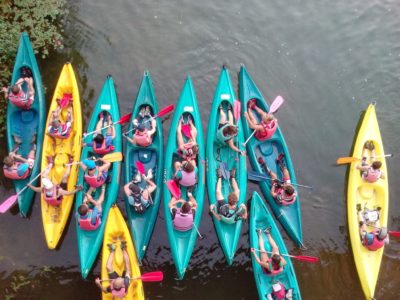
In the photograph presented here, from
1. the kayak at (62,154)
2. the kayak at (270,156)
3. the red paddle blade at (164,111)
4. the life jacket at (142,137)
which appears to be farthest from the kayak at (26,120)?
the kayak at (270,156)

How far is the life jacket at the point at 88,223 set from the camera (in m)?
7.08

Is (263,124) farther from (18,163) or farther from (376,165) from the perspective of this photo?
(18,163)

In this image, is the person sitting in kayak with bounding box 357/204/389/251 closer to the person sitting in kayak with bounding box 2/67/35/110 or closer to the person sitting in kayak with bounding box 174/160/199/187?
the person sitting in kayak with bounding box 174/160/199/187

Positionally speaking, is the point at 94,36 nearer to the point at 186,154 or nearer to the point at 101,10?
the point at 101,10

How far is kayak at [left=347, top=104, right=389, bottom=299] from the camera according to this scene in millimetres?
7645

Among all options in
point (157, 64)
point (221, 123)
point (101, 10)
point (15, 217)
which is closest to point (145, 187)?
point (221, 123)

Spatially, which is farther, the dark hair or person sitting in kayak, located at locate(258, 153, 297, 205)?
the dark hair

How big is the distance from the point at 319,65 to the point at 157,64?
3.85m

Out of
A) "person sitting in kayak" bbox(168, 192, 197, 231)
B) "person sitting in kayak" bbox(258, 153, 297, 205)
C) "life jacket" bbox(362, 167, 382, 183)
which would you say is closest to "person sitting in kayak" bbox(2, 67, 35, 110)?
"person sitting in kayak" bbox(168, 192, 197, 231)

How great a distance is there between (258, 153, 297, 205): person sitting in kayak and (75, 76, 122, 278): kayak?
290cm

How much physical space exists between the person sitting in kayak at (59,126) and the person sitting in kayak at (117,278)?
2331 millimetres

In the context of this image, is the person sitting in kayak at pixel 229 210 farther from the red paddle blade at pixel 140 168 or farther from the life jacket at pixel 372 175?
the life jacket at pixel 372 175

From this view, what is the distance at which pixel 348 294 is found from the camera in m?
7.82

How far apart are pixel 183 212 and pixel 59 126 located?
288 cm
